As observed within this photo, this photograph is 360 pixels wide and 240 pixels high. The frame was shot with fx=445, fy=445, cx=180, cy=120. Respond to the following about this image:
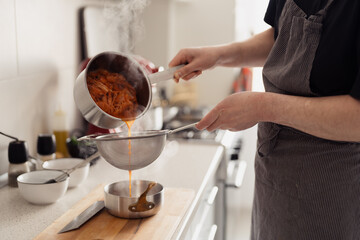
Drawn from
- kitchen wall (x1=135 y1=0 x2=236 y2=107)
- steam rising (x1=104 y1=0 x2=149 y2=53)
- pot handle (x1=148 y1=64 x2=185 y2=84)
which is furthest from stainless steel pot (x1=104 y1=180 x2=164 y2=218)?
kitchen wall (x1=135 y1=0 x2=236 y2=107)

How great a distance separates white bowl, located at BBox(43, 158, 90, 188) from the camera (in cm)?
136

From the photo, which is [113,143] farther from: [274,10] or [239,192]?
[239,192]

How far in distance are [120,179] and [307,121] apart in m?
0.70

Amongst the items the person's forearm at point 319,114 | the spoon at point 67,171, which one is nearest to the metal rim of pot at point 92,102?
the spoon at point 67,171

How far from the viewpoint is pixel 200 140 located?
78.0 inches

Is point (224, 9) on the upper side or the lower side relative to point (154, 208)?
upper

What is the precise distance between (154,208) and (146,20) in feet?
6.44

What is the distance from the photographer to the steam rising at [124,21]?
223 centimetres

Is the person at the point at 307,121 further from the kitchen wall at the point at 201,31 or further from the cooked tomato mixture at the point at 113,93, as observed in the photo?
the kitchen wall at the point at 201,31

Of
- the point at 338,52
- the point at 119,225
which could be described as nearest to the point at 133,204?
the point at 119,225

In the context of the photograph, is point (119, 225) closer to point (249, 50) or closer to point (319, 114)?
point (319, 114)

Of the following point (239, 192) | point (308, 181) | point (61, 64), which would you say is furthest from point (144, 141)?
point (239, 192)

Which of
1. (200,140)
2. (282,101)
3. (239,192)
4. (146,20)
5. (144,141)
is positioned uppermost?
(146,20)

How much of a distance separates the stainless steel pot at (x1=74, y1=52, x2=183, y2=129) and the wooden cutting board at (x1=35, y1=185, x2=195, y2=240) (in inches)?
9.4
